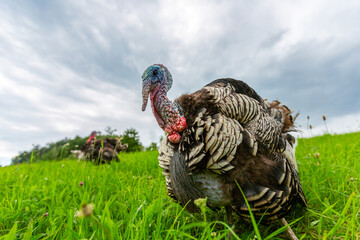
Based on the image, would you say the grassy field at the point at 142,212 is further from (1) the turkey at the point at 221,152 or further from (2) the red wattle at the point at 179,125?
(2) the red wattle at the point at 179,125

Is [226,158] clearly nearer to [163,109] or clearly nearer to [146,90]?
[163,109]

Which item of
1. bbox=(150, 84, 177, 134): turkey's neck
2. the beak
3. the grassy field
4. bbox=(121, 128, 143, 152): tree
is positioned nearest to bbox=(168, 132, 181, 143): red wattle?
bbox=(150, 84, 177, 134): turkey's neck

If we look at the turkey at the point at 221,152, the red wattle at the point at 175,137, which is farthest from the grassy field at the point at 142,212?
the red wattle at the point at 175,137

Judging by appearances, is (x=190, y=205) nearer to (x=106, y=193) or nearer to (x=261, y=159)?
(x=261, y=159)

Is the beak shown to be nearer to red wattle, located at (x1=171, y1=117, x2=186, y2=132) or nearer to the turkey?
the turkey

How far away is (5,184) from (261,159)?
3921 mm

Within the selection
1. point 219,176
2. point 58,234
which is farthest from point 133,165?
point 219,176

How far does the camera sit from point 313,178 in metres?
3.11

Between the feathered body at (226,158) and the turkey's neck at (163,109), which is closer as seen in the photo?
the feathered body at (226,158)

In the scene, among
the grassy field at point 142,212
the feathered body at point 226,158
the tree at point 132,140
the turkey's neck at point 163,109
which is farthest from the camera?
the tree at point 132,140

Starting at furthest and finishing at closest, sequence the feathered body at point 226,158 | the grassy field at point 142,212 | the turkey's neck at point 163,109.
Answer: the turkey's neck at point 163,109 → the feathered body at point 226,158 → the grassy field at point 142,212

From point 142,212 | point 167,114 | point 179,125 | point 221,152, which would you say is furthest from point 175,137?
point 142,212

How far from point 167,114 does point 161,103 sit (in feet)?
0.39

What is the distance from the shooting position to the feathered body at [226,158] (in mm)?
1880
